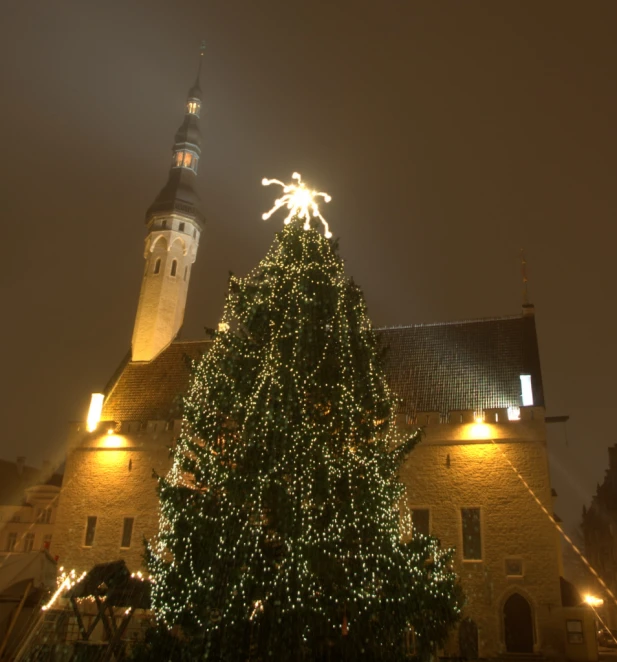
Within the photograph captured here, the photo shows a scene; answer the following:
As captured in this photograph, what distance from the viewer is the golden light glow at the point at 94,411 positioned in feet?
82.2

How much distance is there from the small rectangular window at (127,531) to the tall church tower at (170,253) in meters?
8.22

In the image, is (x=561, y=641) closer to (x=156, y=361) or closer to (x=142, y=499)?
(x=142, y=499)

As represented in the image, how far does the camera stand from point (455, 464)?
816 inches

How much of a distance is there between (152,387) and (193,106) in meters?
19.2

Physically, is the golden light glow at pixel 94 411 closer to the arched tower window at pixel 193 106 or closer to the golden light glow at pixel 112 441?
the golden light glow at pixel 112 441

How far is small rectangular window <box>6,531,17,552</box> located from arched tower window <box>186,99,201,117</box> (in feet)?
85.0

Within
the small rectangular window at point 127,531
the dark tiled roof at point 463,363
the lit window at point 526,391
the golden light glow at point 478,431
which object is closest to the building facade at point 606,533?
the dark tiled roof at point 463,363

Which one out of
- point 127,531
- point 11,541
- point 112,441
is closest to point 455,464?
point 127,531

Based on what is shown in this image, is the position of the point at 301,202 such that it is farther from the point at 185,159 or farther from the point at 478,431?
the point at 185,159

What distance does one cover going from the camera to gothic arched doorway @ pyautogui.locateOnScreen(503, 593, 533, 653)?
59.4 ft

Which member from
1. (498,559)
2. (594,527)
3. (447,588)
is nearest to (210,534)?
(447,588)

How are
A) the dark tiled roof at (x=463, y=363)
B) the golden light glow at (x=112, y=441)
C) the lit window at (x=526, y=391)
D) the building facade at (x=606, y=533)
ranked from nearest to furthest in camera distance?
1. the lit window at (x=526, y=391)
2. the dark tiled roof at (x=463, y=363)
3. the golden light glow at (x=112, y=441)
4. the building facade at (x=606, y=533)

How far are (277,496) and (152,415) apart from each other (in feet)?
45.6

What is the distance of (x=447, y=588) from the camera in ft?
40.0
